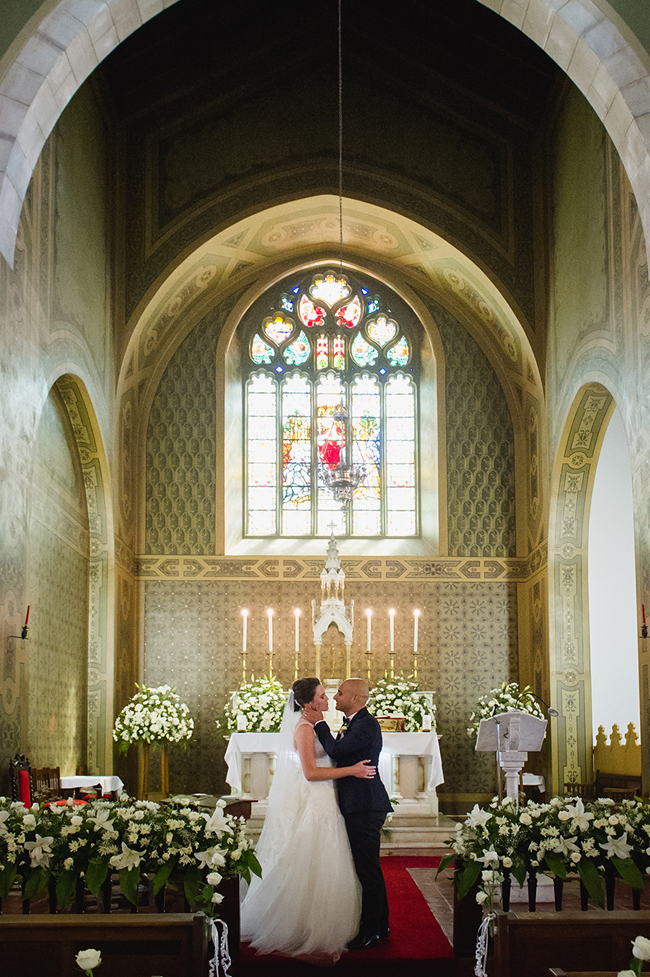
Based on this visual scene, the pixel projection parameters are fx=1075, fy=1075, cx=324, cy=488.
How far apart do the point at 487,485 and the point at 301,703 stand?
9018 mm

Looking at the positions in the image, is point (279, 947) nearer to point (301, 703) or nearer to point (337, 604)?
point (301, 703)

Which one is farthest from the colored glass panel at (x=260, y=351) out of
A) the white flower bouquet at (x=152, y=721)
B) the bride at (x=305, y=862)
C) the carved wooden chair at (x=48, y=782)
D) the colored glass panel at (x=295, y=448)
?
the bride at (x=305, y=862)

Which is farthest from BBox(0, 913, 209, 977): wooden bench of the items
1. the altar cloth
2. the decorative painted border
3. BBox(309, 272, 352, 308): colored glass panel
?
BBox(309, 272, 352, 308): colored glass panel

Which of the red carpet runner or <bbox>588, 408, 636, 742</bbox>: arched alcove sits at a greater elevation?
<bbox>588, 408, 636, 742</bbox>: arched alcove

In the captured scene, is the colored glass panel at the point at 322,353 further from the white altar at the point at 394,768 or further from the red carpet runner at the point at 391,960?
the red carpet runner at the point at 391,960

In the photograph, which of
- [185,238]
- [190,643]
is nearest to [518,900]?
[190,643]

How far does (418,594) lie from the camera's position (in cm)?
1497

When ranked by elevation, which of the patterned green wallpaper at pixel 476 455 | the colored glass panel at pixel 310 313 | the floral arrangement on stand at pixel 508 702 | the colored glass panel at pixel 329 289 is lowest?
the floral arrangement on stand at pixel 508 702

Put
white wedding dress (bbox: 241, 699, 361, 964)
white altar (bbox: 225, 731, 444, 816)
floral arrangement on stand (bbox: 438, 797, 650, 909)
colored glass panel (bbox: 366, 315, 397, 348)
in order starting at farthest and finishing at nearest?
colored glass panel (bbox: 366, 315, 397, 348)
white altar (bbox: 225, 731, 444, 816)
white wedding dress (bbox: 241, 699, 361, 964)
floral arrangement on stand (bbox: 438, 797, 650, 909)

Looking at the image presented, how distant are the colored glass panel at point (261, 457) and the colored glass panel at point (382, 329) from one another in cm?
169

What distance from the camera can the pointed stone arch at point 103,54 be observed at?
7668 mm

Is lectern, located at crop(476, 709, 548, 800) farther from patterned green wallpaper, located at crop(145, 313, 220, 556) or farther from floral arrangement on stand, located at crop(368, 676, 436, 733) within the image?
patterned green wallpaper, located at crop(145, 313, 220, 556)

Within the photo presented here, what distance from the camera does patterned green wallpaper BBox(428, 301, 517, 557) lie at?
15.1m

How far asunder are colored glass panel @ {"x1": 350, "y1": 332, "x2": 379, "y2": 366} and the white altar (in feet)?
20.0
